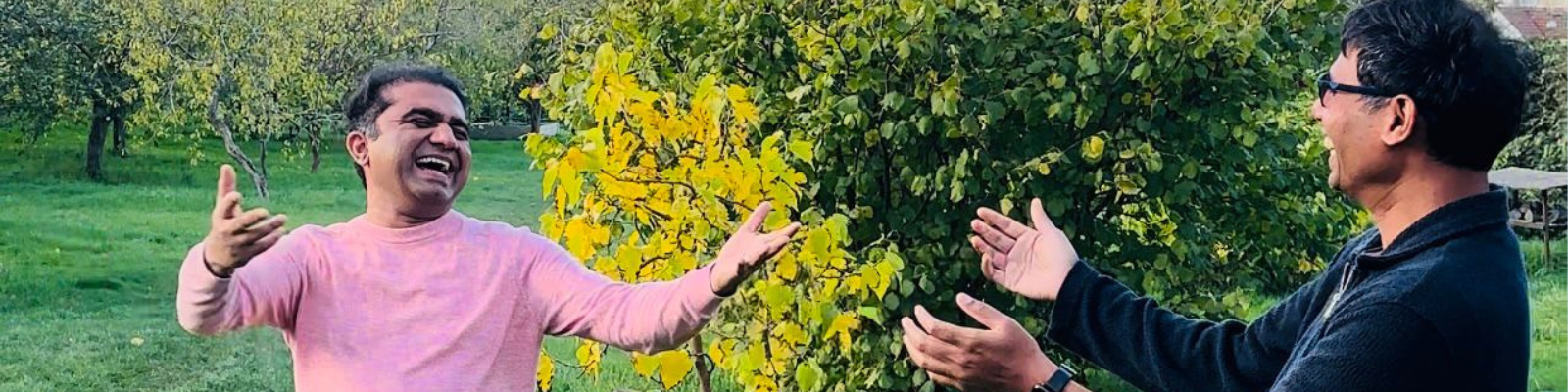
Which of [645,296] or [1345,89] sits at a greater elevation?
[1345,89]

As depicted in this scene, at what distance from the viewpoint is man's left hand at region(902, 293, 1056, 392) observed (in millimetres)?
1072

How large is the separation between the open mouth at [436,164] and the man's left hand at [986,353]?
415 mm

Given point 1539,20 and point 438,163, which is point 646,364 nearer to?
point 438,163

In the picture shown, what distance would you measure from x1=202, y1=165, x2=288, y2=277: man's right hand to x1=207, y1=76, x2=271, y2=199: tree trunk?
132 centimetres

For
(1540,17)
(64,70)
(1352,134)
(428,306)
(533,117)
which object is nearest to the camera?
(1352,134)

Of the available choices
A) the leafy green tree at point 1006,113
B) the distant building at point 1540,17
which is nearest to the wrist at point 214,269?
the leafy green tree at point 1006,113

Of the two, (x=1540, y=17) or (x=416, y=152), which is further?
(x=1540, y=17)

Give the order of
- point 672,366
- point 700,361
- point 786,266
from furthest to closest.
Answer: point 700,361, point 672,366, point 786,266

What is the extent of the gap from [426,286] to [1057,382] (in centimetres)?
49

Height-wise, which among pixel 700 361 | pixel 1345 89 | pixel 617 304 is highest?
pixel 1345 89

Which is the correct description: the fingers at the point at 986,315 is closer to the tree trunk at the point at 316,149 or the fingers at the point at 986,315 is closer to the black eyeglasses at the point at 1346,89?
the black eyeglasses at the point at 1346,89

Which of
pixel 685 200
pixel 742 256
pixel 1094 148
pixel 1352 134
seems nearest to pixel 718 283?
pixel 742 256

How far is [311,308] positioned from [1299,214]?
1.54 meters

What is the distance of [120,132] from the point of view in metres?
2.35
